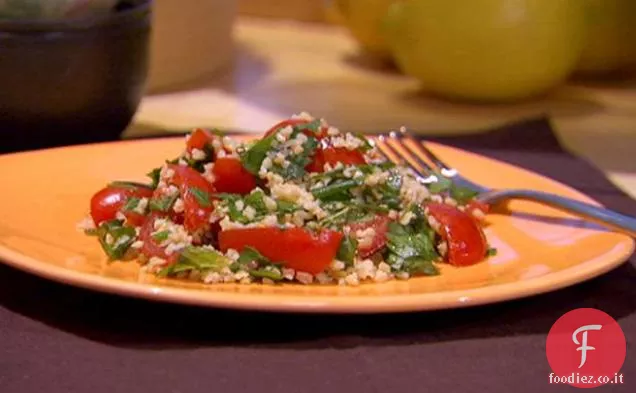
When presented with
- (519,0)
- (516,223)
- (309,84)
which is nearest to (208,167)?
(516,223)

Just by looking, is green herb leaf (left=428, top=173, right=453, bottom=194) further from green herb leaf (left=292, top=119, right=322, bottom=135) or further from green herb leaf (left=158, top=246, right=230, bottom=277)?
green herb leaf (left=158, top=246, right=230, bottom=277)

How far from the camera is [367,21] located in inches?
66.2

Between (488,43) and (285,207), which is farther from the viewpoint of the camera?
(488,43)

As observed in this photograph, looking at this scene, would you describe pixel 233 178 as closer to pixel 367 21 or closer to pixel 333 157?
pixel 333 157

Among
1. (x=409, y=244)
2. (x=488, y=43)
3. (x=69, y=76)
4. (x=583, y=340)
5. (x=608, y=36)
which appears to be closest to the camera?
(x=583, y=340)

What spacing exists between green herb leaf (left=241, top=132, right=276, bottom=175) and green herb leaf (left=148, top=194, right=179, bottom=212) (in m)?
0.07

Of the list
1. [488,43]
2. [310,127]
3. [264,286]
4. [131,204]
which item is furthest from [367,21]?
[264,286]

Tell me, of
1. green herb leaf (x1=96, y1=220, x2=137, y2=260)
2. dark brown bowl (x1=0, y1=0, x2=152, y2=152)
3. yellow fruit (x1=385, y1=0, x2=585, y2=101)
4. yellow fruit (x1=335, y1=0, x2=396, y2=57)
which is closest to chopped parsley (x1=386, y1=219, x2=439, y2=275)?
green herb leaf (x1=96, y1=220, x2=137, y2=260)

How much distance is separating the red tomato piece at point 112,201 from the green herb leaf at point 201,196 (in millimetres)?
56

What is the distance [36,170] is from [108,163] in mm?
84

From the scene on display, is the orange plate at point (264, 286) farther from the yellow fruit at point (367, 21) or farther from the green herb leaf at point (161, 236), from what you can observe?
the yellow fruit at point (367, 21)

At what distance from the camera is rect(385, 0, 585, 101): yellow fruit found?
1418 mm

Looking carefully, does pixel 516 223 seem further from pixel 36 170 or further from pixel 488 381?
pixel 36 170

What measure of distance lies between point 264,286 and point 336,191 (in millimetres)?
144
